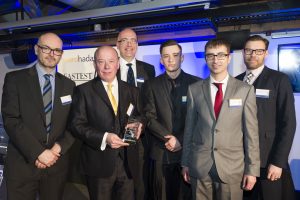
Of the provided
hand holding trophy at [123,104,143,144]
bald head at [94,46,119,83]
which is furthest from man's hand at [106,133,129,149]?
bald head at [94,46,119,83]

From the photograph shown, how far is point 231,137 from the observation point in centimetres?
191

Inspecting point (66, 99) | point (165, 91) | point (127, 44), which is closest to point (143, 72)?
point (127, 44)

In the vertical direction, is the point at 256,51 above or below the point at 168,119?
above

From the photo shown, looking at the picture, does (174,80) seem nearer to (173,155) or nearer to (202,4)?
(173,155)

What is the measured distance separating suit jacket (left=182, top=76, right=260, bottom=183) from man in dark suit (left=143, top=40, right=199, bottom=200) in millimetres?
415

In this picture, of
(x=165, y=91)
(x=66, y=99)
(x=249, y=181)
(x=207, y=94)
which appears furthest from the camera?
(x=165, y=91)

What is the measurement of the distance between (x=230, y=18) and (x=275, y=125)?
157 cm

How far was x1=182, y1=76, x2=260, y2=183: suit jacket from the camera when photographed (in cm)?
189

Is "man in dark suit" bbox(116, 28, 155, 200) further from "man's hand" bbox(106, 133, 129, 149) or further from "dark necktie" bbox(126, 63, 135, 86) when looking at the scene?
"man's hand" bbox(106, 133, 129, 149)

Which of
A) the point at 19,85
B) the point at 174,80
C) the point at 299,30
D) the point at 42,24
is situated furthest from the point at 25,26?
the point at 299,30

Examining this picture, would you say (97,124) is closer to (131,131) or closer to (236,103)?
(131,131)

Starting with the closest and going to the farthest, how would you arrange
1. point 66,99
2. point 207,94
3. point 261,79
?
point 207,94
point 261,79
point 66,99

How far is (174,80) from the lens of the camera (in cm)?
247

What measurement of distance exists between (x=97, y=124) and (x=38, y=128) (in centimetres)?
48
